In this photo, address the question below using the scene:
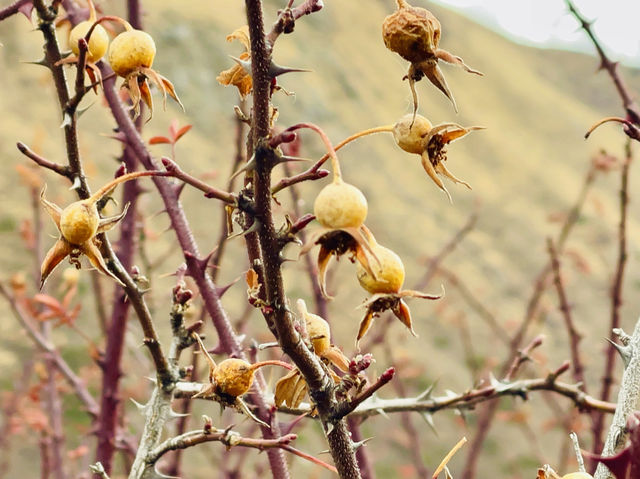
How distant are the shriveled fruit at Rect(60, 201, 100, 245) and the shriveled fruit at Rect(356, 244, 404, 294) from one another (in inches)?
11.5

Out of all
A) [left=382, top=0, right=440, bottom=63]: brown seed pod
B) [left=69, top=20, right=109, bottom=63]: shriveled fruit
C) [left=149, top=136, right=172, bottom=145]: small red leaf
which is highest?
[left=149, top=136, right=172, bottom=145]: small red leaf

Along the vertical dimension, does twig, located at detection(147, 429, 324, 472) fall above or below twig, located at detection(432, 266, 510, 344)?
below

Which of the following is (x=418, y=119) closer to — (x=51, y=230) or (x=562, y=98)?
(x=51, y=230)

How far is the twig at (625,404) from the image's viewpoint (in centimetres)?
80

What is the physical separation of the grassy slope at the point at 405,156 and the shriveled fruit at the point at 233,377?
3818 millimetres

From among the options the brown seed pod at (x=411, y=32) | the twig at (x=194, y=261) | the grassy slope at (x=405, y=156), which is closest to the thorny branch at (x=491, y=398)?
the twig at (x=194, y=261)

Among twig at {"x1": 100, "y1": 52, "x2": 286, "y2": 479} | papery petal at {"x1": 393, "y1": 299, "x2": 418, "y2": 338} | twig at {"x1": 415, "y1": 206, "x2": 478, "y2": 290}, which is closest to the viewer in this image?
papery petal at {"x1": 393, "y1": 299, "x2": 418, "y2": 338}

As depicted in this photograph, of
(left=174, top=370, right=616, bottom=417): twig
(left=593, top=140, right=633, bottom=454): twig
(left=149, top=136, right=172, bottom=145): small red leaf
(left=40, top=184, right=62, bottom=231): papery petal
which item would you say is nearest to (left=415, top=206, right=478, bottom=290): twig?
(left=593, top=140, right=633, bottom=454): twig

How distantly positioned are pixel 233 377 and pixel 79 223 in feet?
0.78

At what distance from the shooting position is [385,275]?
70 cm

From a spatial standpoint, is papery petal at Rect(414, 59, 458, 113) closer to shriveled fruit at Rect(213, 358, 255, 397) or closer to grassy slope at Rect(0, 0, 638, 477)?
shriveled fruit at Rect(213, 358, 255, 397)

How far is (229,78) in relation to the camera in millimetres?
830

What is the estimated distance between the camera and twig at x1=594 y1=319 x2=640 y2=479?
803 mm

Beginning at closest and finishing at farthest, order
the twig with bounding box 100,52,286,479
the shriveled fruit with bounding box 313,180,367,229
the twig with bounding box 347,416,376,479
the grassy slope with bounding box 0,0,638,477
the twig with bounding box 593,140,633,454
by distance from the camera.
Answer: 1. the shriveled fruit with bounding box 313,180,367,229
2. the twig with bounding box 100,52,286,479
3. the twig with bounding box 347,416,376,479
4. the twig with bounding box 593,140,633,454
5. the grassy slope with bounding box 0,0,638,477
